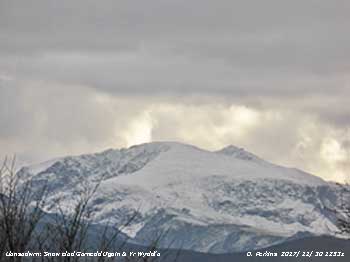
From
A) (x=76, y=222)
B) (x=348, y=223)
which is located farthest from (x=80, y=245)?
(x=348, y=223)

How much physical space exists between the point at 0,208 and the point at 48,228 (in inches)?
70.5

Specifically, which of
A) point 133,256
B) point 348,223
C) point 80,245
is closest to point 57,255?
point 80,245

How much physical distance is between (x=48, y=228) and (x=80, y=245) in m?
1.57

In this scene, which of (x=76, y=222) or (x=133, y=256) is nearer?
(x=76, y=222)

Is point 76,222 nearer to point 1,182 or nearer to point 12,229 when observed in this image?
point 12,229

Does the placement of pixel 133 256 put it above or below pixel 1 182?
below

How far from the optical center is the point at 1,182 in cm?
4003

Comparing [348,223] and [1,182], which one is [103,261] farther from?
[348,223]

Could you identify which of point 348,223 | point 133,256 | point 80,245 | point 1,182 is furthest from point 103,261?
point 348,223

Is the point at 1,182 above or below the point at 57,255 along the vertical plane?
above

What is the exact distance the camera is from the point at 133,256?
129 feet

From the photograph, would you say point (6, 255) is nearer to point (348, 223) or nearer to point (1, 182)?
point (1, 182)

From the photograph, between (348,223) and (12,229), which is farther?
(348,223)

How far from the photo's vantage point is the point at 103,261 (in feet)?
117
